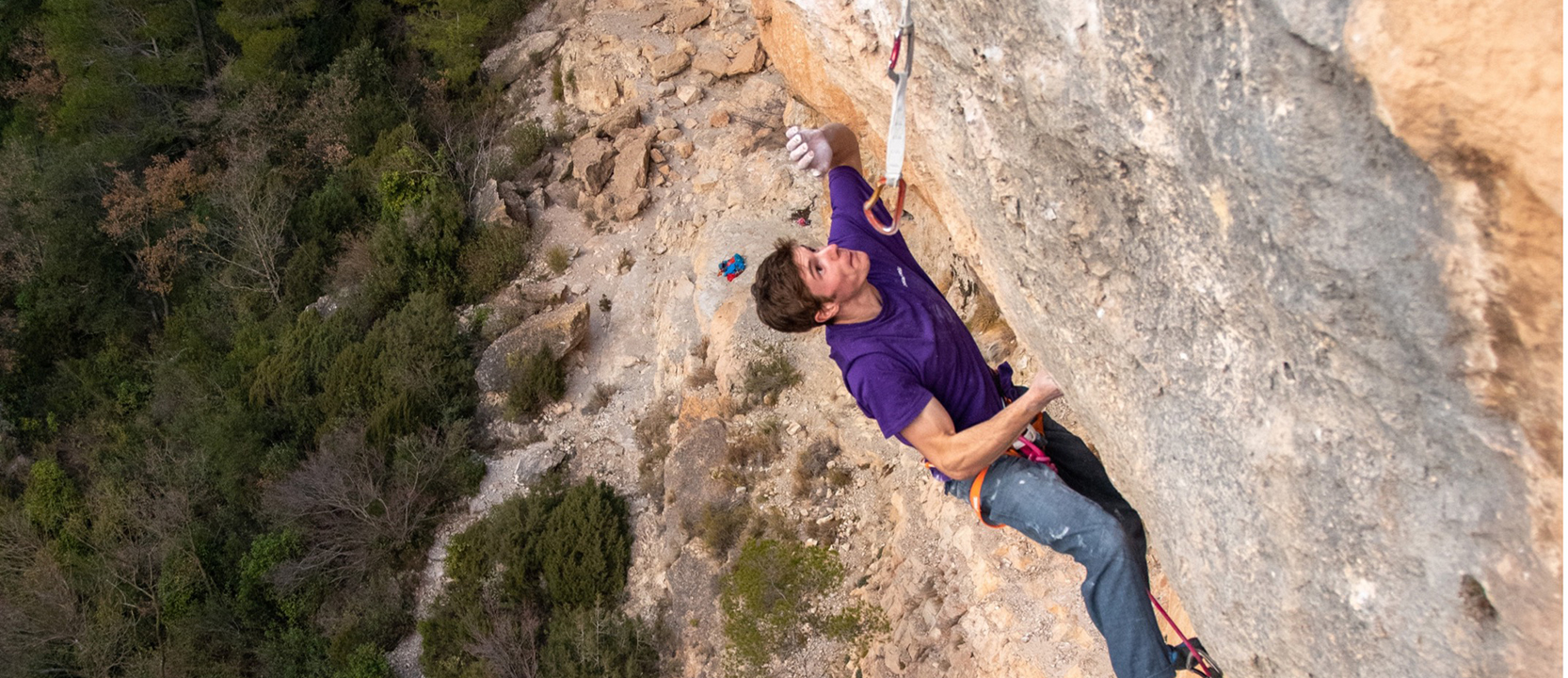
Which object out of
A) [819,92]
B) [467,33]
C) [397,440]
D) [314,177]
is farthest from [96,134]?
[819,92]

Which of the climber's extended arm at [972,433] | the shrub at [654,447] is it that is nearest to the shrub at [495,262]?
the shrub at [654,447]

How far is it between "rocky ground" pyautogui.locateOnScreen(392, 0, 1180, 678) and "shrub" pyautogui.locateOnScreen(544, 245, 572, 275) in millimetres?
81

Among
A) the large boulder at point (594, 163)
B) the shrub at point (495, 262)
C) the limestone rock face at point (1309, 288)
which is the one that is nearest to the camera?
the limestone rock face at point (1309, 288)

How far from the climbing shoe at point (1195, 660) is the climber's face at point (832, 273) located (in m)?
1.55

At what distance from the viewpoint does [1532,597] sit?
1530 millimetres

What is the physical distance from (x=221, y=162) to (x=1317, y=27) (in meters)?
16.1

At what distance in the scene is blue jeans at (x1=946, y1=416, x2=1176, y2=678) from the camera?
2842 millimetres

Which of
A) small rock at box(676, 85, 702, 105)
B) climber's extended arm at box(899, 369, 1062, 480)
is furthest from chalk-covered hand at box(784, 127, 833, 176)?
small rock at box(676, 85, 702, 105)

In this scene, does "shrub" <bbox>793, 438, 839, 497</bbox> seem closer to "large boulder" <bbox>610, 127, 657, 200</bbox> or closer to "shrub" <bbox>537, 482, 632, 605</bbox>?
"shrub" <bbox>537, 482, 632, 605</bbox>

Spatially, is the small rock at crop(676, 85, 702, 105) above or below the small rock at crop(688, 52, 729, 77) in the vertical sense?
below

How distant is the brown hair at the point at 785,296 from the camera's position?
2951 mm

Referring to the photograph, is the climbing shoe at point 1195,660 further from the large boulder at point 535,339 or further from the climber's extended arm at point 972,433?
the large boulder at point 535,339

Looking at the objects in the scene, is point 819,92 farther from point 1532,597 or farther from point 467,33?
point 467,33

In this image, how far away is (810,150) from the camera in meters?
3.30
